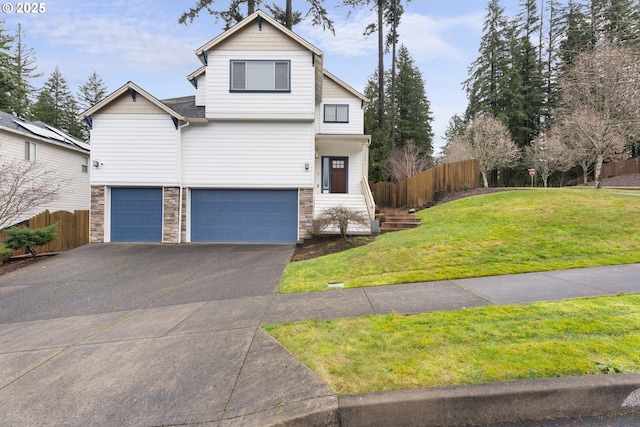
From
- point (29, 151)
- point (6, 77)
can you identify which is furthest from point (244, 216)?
point (6, 77)

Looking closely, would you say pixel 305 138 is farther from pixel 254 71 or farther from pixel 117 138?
pixel 117 138

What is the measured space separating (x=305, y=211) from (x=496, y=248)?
702 cm

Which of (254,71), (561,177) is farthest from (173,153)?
(561,177)

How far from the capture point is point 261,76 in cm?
1220

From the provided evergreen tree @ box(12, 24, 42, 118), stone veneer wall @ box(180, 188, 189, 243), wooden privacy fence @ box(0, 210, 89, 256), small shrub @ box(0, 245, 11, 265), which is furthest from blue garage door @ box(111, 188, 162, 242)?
evergreen tree @ box(12, 24, 42, 118)

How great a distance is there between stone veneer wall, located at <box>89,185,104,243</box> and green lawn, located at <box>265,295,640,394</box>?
11514 mm

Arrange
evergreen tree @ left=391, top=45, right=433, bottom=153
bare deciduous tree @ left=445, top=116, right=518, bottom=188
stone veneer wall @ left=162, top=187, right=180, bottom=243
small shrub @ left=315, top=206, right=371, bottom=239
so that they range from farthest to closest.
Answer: evergreen tree @ left=391, top=45, right=433, bottom=153
bare deciduous tree @ left=445, top=116, right=518, bottom=188
stone veneer wall @ left=162, top=187, right=180, bottom=243
small shrub @ left=315, top=206, right=371, bottom=239

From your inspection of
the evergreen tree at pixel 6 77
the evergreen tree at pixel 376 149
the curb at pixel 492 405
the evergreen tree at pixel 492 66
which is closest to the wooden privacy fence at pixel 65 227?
the curb at pixel 492 405

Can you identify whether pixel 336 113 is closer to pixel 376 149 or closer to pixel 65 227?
pixel 376 149

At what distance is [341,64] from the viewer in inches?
865

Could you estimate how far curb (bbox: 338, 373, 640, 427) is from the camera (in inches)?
97.3

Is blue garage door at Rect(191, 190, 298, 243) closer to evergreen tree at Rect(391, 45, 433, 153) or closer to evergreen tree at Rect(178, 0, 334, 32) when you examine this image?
evergreen tree at Rect(178, 0, 334, 32)

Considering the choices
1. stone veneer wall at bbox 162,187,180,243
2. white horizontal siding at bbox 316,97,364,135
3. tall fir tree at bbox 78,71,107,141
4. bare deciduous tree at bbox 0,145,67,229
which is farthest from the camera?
tall fir tree at bbox 78,71,107,141

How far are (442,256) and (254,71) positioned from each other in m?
9.92
